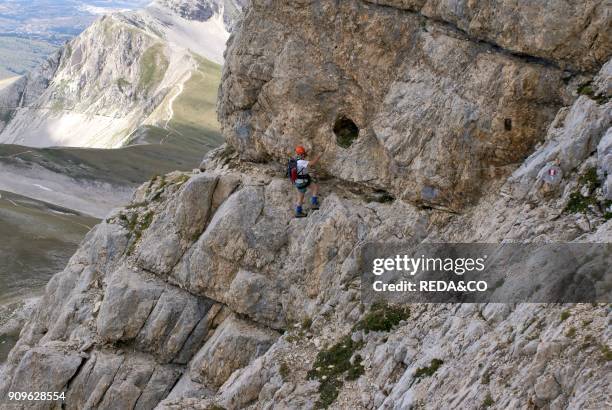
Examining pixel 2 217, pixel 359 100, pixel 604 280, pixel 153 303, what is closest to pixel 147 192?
pixel 153 303

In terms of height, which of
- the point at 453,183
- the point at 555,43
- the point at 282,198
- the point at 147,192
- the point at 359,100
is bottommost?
the point at 147,192

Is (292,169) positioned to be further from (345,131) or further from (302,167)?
(345,131)

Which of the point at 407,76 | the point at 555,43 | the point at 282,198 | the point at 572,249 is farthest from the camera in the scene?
the point at 282,198

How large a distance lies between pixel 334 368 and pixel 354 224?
675 cm

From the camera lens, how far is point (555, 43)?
22.6 m

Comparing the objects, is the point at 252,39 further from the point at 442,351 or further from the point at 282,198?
the point at 442,351

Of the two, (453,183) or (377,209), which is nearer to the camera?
(453,183)

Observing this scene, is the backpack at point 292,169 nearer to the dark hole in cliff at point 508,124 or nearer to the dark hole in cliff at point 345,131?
the dark hole in cliff at point 345,131

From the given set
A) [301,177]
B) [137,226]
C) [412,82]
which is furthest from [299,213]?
[137,226]

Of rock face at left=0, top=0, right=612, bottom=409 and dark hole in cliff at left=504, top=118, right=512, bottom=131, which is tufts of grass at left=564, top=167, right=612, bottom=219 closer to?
rock face at left=0, top=0, right=612, bottom=409

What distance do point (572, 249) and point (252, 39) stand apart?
64.4ft

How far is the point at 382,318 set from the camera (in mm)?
23250

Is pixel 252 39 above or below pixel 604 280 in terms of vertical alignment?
above

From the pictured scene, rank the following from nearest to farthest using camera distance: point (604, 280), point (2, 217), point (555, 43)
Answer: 1. point (604, 280)
2. point (555, 43)
3. point (2, 217)
